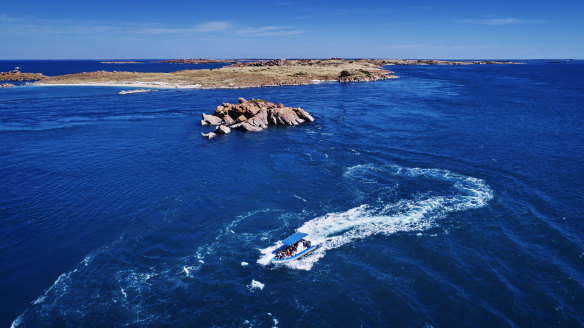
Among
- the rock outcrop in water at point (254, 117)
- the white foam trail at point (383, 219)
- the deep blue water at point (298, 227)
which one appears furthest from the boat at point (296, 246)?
the rock outcrop in water at point (254, 117)

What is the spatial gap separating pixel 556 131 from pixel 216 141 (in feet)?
288

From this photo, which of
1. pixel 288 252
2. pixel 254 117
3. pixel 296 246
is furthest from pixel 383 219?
pixel 254 117

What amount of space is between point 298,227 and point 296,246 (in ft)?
20.8

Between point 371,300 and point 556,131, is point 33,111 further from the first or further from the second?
point 556,131

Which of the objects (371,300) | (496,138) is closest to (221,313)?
(371,300)

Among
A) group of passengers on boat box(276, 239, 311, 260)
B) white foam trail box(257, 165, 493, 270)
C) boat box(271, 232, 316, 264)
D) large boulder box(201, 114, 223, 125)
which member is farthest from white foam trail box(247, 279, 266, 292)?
large boulder box(201, 114, 223, 125)

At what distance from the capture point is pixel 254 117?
339ft

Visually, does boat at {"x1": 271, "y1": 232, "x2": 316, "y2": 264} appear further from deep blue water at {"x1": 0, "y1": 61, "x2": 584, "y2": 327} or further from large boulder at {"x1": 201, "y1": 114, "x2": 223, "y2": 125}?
large boulder at {"x1": 201, "y1": 114, "x2": 223, "y2": 125}

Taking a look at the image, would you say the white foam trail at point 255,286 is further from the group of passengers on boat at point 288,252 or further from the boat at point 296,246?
A: the group of passengers on boat at point 288,252

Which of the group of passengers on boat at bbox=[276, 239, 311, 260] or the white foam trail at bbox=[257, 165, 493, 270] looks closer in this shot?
the group of passengers on boat at bbox=[276, 239, 311, 260]

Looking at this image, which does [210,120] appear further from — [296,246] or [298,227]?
[296,246]

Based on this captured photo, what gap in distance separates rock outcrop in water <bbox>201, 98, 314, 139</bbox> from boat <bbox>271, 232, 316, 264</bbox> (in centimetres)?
6207

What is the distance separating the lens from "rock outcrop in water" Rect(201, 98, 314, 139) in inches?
4040

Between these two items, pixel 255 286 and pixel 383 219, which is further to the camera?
pixel 383 219
